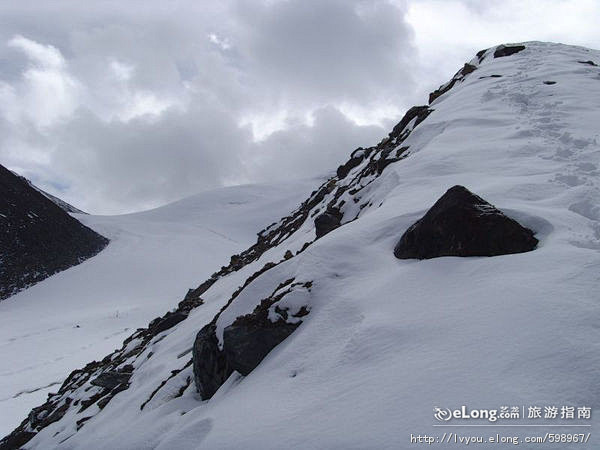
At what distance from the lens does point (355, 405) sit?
409cm

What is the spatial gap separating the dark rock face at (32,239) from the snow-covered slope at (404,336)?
77.4ft

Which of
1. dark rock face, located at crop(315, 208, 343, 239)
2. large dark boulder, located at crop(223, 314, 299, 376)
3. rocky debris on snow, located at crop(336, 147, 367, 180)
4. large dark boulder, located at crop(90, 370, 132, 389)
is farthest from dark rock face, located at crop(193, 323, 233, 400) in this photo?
Answer: rocky debris on snow, located at crop(336, 147, 367, 180)

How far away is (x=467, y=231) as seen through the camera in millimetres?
6367

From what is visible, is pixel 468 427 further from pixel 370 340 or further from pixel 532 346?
pixel 370 340

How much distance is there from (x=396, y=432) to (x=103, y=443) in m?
5.96

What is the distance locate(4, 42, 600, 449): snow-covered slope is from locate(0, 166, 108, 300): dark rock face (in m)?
23.6

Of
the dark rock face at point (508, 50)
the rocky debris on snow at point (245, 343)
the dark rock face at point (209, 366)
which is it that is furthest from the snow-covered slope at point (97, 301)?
the dark rock face at point (508, 50)

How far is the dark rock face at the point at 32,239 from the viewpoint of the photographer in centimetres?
3105

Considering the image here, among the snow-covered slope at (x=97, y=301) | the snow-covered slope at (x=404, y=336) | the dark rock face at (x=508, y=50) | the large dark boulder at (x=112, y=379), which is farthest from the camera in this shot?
the dark rock face at (x=508, y=50)

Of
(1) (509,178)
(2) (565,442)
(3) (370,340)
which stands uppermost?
(1) (509,178)

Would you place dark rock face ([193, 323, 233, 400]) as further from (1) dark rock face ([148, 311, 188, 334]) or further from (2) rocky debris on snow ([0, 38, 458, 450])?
(1) dark rock face ([148, 311, 188, 334])

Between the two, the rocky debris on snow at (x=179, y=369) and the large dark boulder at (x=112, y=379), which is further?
the large dark boulder at (x=112, y=379)

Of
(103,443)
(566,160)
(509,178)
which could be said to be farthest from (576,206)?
(103,443)

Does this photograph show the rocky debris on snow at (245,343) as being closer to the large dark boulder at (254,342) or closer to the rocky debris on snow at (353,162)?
the large dark boulder at (254,342)
